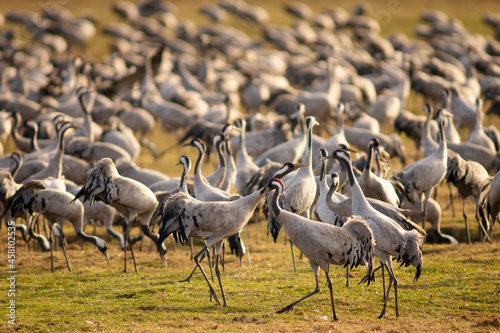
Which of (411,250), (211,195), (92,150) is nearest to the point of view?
(411,250)

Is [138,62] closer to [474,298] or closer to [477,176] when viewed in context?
[477,176]

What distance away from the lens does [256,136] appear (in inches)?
546

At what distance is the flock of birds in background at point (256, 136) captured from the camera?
691 centimetres

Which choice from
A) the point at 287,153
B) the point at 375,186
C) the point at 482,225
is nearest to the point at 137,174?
the point at 287,153

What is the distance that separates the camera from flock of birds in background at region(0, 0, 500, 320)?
22.7 feet

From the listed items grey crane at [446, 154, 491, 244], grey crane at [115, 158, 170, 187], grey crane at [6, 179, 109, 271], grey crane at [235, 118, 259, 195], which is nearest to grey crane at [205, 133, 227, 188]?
grey crane at [235, 118, 259, 195]

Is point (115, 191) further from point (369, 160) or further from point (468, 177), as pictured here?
point (468, 177)

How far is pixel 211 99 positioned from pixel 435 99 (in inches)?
290

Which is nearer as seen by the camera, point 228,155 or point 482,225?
point 482,225

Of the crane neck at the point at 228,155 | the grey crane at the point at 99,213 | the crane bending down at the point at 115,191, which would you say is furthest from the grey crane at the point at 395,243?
the grey crane at the point at 99,213

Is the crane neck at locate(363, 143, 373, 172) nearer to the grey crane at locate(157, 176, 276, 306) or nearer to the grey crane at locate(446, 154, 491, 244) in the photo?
the grey crane at locate(446, 154, 491, 244)

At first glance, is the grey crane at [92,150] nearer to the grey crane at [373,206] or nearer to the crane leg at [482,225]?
the grey crane at [373,206]

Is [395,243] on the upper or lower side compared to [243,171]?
lower

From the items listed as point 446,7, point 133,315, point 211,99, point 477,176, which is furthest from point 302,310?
point 446,7
